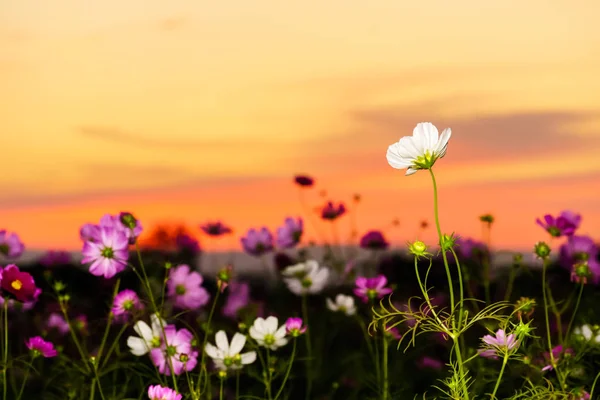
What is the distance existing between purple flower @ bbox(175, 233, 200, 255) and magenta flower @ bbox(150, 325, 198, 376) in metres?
2.75

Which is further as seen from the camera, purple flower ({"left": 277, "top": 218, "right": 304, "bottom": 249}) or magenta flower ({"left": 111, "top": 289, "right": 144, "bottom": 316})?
purple flower ({"left": 277, "top": 218, "right": 304, "bottom": 249})

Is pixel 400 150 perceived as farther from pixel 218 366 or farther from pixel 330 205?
pixel 330 205

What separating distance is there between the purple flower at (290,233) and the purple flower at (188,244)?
977 mm

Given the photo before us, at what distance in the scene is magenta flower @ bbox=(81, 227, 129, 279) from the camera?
2.57 meters

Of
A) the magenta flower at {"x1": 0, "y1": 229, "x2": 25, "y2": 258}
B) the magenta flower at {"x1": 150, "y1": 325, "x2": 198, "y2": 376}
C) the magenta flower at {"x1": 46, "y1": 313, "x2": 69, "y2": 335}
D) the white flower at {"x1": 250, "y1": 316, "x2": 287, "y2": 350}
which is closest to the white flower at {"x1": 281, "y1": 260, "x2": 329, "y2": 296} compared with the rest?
the white flower at {"x1": 250, "y1": 316, "x2": 287, "y2": 350}

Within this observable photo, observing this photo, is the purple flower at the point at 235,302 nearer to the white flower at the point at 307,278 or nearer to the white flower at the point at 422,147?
the white flower at the point at 307,278

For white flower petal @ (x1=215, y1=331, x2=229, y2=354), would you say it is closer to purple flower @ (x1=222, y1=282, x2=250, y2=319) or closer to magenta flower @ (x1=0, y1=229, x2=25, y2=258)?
purple flower @ (x1=222, y1=282, x2=250, y2=319)

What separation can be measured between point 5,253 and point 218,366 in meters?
1.44

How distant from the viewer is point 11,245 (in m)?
3.66

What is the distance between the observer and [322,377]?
3.43 meters

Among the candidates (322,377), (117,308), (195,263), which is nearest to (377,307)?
(322,377)

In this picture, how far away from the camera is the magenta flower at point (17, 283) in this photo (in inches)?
95.0

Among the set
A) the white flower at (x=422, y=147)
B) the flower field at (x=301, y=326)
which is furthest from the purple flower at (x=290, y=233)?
the white flower at (x=422, y=147)

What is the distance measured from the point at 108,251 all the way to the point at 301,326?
26.9 inches
